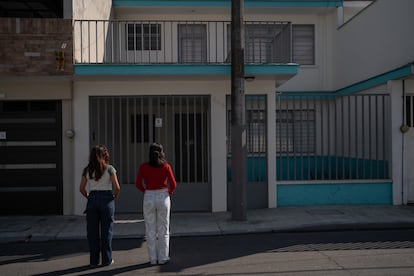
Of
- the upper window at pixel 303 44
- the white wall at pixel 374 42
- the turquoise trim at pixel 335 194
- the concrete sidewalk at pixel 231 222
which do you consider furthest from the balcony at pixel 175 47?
the concrete sidewalk at pixel 231 222

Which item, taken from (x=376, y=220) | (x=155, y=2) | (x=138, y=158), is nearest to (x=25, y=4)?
(x=138, y=158)

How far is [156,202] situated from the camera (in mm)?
6527

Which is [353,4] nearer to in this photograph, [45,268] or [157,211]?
[157,211]

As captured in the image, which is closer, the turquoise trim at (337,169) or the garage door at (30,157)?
the garage door at (30,157)

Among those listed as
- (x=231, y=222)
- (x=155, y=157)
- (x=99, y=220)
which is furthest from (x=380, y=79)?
(x=99, y=220)

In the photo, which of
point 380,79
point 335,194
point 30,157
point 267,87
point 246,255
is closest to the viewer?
point 246,255

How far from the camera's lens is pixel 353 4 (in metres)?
16.5

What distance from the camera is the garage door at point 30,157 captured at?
1074 cm

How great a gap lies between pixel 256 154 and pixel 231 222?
87.3 inches

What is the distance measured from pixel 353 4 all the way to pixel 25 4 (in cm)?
1073

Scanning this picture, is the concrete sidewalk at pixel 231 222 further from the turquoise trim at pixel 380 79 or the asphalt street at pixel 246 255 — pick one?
the turquoise trim at pixel 380 79

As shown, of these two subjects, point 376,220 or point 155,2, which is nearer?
point 376,220

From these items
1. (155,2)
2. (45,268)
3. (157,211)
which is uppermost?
(155,2)

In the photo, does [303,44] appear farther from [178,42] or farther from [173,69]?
[173,69]
